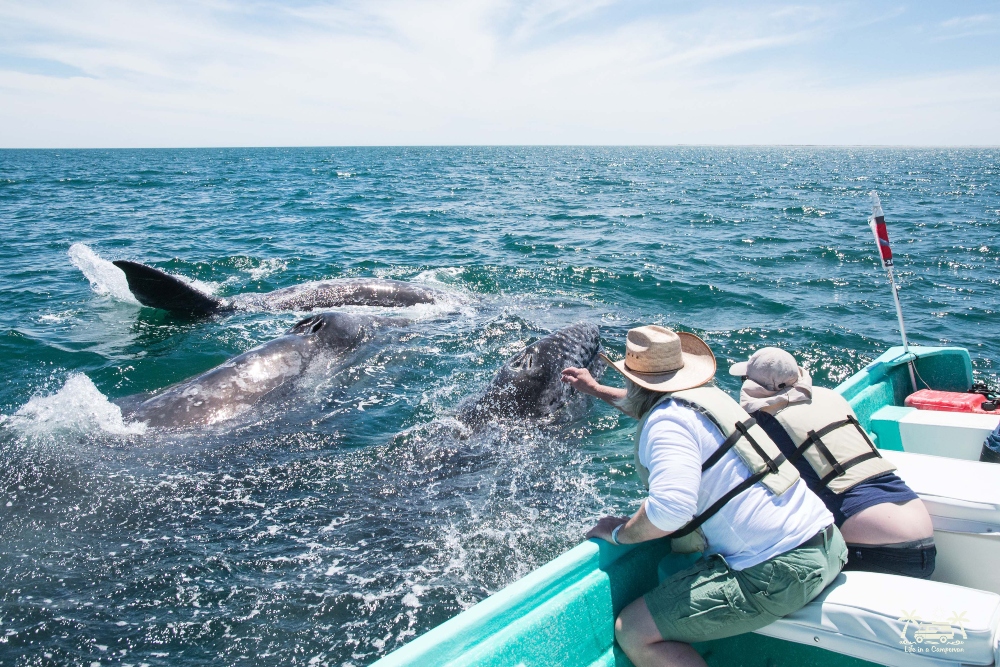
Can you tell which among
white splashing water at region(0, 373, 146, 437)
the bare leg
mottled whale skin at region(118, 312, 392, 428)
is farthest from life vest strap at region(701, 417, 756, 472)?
white splashing water at region(0, 373, 146, 437)

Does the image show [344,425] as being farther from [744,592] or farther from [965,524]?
[965,524]

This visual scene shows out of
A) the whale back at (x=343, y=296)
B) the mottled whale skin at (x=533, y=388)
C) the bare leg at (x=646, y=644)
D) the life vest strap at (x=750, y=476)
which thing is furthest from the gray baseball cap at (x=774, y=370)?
the whale back at (x=343, y=296)

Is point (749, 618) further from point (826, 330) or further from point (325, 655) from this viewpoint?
point (826, 330)

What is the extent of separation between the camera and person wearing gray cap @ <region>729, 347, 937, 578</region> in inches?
152

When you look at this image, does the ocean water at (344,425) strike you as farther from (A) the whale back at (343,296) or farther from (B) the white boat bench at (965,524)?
(B) the white boat bench at (965,524)

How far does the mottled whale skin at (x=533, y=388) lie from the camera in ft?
26.7

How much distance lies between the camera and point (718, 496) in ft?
11.2

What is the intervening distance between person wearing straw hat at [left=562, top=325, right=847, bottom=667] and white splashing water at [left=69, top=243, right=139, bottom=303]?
14.6m

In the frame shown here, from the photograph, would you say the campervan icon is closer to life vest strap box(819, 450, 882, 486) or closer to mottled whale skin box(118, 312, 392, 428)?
life vest strap box(819, 450, 882, 486)

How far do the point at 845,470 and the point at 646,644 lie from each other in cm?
169

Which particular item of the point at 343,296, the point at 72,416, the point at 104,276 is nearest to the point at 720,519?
the point at 72,416

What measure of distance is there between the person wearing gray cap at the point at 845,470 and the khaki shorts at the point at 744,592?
56cm

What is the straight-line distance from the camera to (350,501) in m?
6.61

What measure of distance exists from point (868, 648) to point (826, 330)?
34.7 feet
